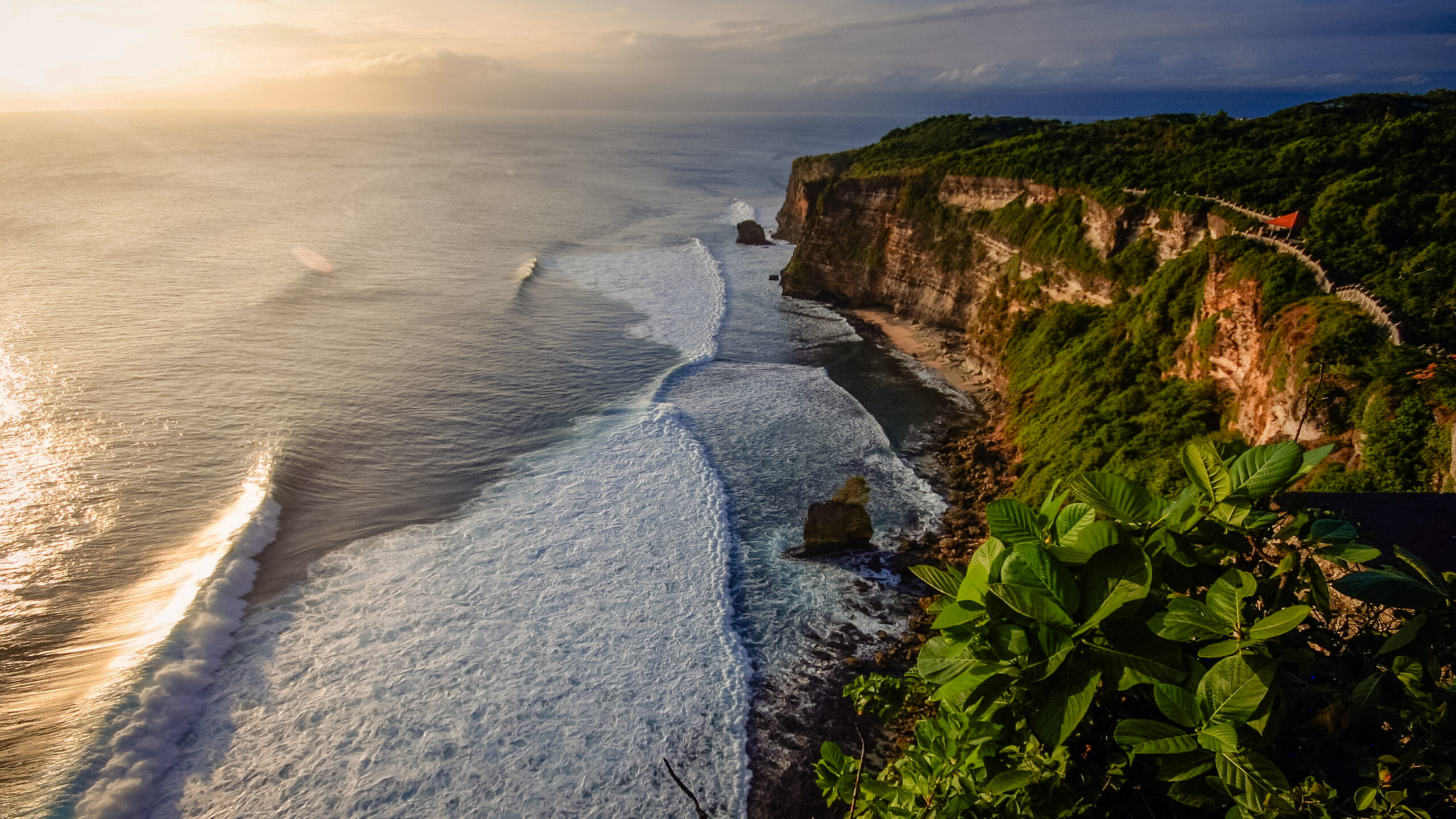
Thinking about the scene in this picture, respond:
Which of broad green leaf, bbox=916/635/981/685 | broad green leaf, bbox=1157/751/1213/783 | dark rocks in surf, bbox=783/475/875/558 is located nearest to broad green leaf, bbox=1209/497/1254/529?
broad green leaf, bbox=1157/751/1213/783

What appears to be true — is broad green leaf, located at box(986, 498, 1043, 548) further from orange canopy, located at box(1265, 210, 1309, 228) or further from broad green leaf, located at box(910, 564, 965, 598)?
orange canopy, located at box(1265, 210, 1309, 228)

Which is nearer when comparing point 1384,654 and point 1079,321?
point 1384,654

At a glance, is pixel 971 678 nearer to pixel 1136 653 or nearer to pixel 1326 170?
pixel 1136 653

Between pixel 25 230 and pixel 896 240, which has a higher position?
pixel 896 240

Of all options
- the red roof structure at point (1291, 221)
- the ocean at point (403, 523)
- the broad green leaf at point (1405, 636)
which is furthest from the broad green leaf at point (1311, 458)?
the red roof structure at point (1291, 221)

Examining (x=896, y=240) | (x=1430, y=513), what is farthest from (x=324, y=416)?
(x=896, y=240)

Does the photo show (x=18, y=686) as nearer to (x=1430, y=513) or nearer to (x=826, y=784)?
(x=826, y=784)

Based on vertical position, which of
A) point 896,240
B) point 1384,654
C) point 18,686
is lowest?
point 18,686
